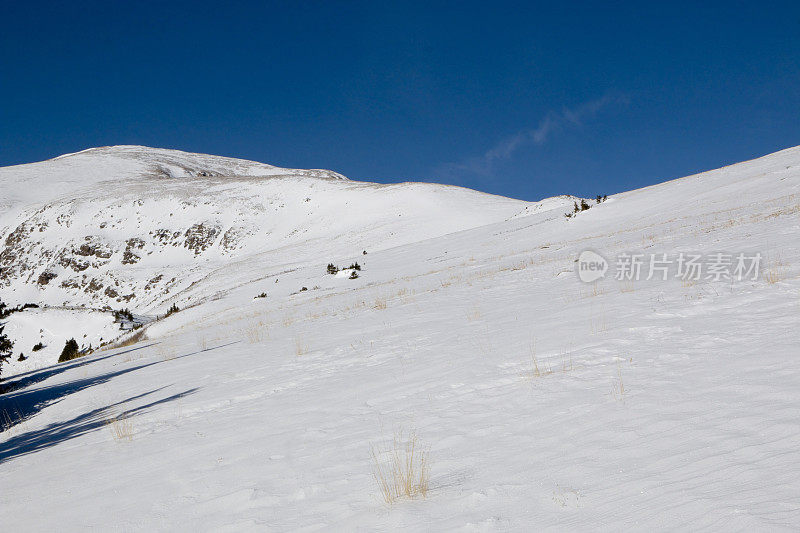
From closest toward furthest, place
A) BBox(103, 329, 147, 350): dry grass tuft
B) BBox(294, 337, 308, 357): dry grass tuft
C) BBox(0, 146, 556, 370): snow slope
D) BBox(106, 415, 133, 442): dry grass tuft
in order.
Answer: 1. BBox(106, 415, 133, 442): dry grass tuft
2. BBox(294, 337, 308, 357): dry grass tuft
3. BBox(103, 329, 147, 350): dry grass tuft
4. BBox(0, 146, 556, 370): snow slope

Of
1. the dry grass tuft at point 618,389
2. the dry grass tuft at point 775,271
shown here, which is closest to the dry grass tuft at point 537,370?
the dry grass tuft at point 618,389

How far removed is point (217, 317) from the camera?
2217 centimetres

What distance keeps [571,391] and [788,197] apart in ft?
64.2

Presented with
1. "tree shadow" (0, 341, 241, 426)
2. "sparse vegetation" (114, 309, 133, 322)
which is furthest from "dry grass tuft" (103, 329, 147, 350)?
"tree shadow" (0, 341, 241, 426)

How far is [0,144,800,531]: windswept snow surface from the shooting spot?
8.68 ft

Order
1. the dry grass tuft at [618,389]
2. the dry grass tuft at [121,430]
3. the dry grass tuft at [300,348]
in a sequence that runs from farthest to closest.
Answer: the dry grass tuft at [300,348], the dry grass tuft at [121,430], the dry grass tuft at [618,389]

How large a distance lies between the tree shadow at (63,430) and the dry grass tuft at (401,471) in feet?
15.1

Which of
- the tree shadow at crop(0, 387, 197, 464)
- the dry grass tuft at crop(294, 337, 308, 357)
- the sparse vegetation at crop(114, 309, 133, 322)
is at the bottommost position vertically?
the tree shadow at crop(0, 387, 197, 464)

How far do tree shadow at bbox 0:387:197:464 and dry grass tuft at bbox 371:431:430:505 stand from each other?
459 centimetres

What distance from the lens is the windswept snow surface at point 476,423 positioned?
2.65m

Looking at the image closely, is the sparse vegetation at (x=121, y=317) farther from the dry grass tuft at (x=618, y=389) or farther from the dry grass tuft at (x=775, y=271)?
the dry grass tuft at (x=775, y=271)

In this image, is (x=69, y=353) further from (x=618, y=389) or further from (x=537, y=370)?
(x=618, y=389)

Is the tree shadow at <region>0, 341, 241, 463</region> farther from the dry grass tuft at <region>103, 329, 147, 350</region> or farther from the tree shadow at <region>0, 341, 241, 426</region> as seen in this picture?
the dry grass tuft at <region>103, 329, 147, 350</region>

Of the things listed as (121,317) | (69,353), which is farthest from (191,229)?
(69,353)
